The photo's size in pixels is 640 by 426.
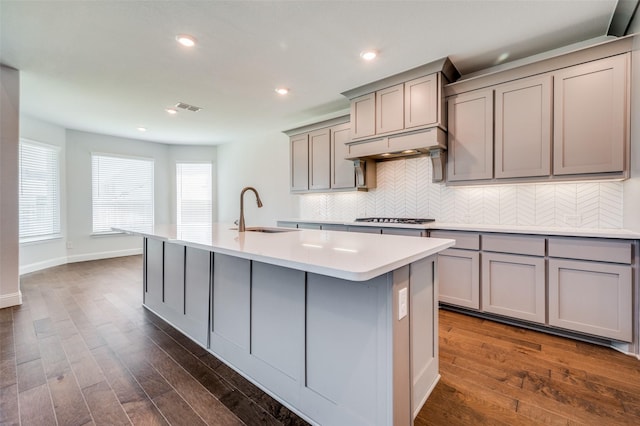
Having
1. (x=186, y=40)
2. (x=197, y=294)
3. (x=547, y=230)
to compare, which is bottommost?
(x=197, y=294)

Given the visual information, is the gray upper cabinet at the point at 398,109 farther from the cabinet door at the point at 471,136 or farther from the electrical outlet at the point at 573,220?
the electrical outlet at the point at 573,220

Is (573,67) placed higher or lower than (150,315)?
higher

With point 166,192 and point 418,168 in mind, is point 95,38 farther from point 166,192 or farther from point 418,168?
point 166,192

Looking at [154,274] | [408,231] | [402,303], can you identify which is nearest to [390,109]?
[408,231]

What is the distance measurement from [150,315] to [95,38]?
2.70 m

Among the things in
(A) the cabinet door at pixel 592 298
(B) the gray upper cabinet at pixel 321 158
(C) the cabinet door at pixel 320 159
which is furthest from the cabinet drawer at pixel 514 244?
(C) the cabinet door at pixel 320 159

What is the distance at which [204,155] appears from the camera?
23.4 ft

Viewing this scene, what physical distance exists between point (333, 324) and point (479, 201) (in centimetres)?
268

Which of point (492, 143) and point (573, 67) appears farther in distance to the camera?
point (492, 143)

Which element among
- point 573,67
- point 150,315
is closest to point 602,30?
point 573,67

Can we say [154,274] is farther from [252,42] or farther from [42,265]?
[42,265]

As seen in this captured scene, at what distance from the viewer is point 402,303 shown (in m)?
1.31

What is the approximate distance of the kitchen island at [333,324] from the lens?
1245mm

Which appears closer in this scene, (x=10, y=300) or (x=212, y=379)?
(x=212, y=379)
